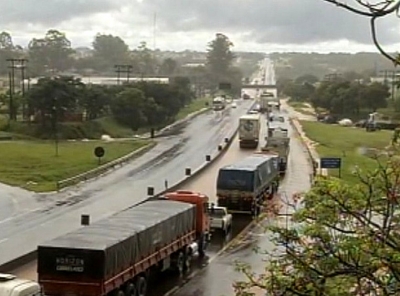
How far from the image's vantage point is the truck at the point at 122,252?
18.4 meters

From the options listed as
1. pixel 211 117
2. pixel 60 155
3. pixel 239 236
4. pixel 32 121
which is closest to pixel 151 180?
pixel 60 155

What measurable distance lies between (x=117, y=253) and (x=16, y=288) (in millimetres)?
4223

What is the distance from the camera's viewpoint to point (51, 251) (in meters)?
18.6

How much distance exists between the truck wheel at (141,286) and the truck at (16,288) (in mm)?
5088

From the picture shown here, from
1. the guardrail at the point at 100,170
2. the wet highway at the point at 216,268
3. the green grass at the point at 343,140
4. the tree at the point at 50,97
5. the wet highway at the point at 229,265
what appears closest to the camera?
the wet highway at the point at 229,265

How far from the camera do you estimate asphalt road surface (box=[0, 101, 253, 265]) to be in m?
30.3

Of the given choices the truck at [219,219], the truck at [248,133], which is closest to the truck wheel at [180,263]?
the truck at [219,219]

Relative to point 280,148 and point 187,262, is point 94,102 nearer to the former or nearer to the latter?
point 280,148

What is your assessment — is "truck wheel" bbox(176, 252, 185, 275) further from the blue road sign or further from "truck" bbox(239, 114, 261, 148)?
"truck" bbox(239, 114, 261, 148)

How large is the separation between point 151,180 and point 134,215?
2580cm

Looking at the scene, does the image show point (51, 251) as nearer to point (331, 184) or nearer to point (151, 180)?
point (331, 184)

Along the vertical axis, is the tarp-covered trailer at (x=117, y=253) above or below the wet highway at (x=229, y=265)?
above

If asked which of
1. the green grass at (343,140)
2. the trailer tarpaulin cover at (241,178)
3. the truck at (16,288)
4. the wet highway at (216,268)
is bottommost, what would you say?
the green grass at (343,140)

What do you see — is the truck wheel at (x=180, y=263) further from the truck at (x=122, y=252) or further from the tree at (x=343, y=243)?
the tree at (x=343, y=243)
